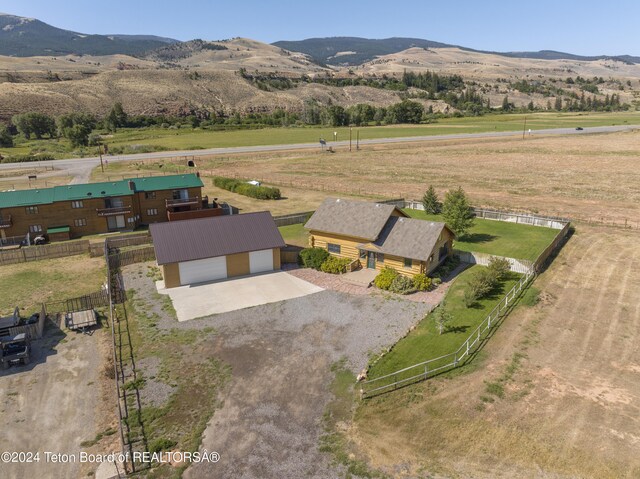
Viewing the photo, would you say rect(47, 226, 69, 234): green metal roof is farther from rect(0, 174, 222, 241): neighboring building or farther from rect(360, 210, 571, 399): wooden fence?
rect(360, 210, 571, 399): wooden fence

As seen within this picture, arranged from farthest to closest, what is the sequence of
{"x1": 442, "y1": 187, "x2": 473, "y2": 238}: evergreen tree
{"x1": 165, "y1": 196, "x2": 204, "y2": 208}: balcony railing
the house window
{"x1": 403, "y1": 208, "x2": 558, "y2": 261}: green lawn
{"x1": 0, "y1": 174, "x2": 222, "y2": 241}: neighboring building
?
{"x1": 165, "y1": 196, "x2": 204, "y2": 208}: balcony railing, {"x1": 0, "y1": 174, "x2": 222, "y2": 241}: neighboring building, {"x1": 442, "y1": 187, "x2": 473, "y2": 238}: evergreen tree, {"x1": 403, "y1": 208, "x2": 558, "y2": 261}: green lawn, the house window

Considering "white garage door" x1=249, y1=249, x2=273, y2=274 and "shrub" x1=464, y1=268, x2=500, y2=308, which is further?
"white garage door" x1=249, y1=249, x2=273, y2=274

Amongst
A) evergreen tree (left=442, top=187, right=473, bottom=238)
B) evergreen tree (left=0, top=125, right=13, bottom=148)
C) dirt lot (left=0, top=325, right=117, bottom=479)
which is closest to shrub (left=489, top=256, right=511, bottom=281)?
evergreen tree (left=442, top=187, right=473, bottom=238)

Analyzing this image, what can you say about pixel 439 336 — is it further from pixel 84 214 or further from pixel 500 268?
pixel 84 214

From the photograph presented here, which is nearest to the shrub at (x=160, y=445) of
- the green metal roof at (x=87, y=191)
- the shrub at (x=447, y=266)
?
the shrub at (x=447, y=266)

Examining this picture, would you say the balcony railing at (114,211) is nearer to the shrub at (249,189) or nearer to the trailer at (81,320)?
the shrub at (249,189)

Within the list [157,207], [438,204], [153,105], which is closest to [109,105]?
[153,105]

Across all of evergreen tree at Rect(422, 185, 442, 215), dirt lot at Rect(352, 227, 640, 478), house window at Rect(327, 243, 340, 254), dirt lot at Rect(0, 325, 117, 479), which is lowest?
dirt lot at Rect(0, 325, 117, 479)
